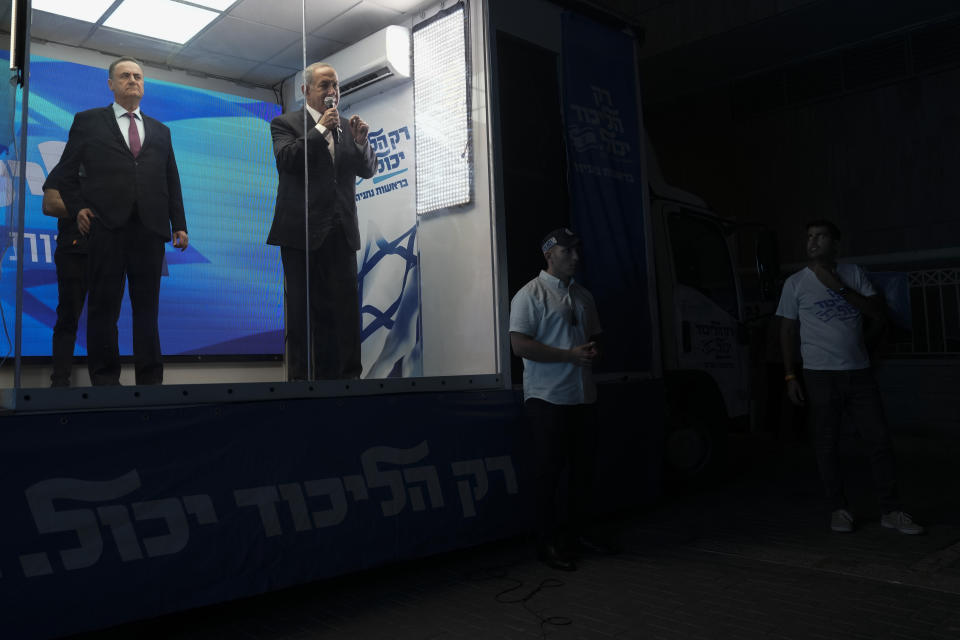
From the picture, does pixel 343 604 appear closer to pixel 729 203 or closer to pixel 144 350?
pixel 144 350

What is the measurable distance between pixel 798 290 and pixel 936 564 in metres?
1.73

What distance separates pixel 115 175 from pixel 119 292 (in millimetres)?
726

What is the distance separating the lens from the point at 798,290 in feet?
15.5

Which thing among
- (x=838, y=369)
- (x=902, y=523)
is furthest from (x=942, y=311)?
(x=838, y=369)

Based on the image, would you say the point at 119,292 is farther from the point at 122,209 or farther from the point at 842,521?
the point at 842,521

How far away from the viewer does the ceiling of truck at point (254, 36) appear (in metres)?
4.73

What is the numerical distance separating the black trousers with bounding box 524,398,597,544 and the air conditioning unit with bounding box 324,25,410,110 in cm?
255

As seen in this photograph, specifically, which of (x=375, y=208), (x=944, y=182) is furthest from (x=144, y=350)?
(x=944, y=182)

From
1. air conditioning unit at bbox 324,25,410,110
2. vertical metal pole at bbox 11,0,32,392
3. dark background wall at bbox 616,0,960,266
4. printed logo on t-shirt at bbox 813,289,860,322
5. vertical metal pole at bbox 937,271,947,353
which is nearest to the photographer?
vertical metal pole at bbox 11,0,32,392

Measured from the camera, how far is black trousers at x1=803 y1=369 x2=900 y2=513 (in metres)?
4.41

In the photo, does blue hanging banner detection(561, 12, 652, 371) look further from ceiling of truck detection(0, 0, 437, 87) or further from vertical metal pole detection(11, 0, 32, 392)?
vertical metal pole detection(11, 0, 32, 392)

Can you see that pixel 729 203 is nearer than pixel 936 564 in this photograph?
No

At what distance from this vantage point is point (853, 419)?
14.9 feet

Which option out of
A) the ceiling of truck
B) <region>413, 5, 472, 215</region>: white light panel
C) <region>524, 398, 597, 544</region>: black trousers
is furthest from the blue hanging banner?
the ceiling of truck
